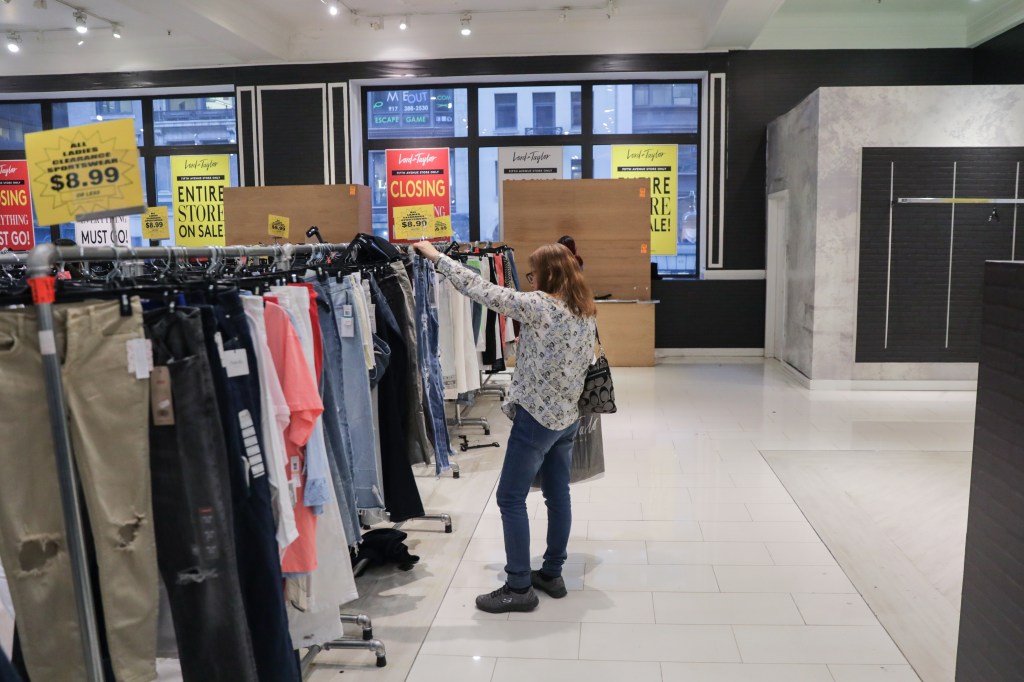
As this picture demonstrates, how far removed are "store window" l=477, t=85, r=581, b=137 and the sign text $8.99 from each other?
370 inches

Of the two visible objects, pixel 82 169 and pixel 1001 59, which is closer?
pixel 82 169

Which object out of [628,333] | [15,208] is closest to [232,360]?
[628,333]

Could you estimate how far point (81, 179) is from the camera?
207 centimetres

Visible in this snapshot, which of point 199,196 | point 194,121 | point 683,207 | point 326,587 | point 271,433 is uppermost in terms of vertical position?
point 194,121

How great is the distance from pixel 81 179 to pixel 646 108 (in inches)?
380

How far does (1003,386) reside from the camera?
7.68 ft

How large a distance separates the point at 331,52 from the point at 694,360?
234 inches

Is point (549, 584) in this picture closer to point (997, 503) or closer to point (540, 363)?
point (540, 363)

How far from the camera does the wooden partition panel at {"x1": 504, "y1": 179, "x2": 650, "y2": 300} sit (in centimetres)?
1019

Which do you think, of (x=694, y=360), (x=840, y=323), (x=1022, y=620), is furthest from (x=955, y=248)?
(x=1022, y=620)

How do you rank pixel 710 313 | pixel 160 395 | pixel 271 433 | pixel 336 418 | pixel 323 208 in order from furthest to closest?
pixel 710 313 → pixel 323 208 → pixel 336 418 → pixel 271 433 → pixel 160 395

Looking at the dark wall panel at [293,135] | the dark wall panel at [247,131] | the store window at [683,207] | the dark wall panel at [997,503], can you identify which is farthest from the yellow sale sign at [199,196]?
the dark wall panel at [997,503]

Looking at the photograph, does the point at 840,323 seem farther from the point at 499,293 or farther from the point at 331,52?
the point at 331,52

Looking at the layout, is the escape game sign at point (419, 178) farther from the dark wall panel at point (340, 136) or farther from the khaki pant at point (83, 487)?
the khaki pant at point (83, 487)
